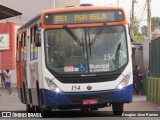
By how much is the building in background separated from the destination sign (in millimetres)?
34840


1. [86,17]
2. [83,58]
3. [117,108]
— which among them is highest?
[86,17]

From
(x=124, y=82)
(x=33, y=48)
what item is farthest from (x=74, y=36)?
(x=33, y=48)

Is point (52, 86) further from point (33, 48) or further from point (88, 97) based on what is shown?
point (33, 48)

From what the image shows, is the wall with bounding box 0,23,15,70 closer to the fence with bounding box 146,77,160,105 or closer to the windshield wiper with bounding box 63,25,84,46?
the fence with bounding box 146,77,160,105

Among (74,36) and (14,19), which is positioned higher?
(14,19)

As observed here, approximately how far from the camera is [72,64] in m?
16.9

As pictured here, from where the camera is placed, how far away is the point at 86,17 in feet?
57.0

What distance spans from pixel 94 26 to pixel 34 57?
2372 mm

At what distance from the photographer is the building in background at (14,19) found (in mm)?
55978

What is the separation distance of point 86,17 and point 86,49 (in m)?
0.95

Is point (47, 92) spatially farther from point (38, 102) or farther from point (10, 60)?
point (10, 60)

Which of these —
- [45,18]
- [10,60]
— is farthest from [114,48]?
[10,60]

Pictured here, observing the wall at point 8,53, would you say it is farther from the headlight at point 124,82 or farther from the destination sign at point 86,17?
the headlight at point 124,82

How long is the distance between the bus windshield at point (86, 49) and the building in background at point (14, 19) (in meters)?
35.0
